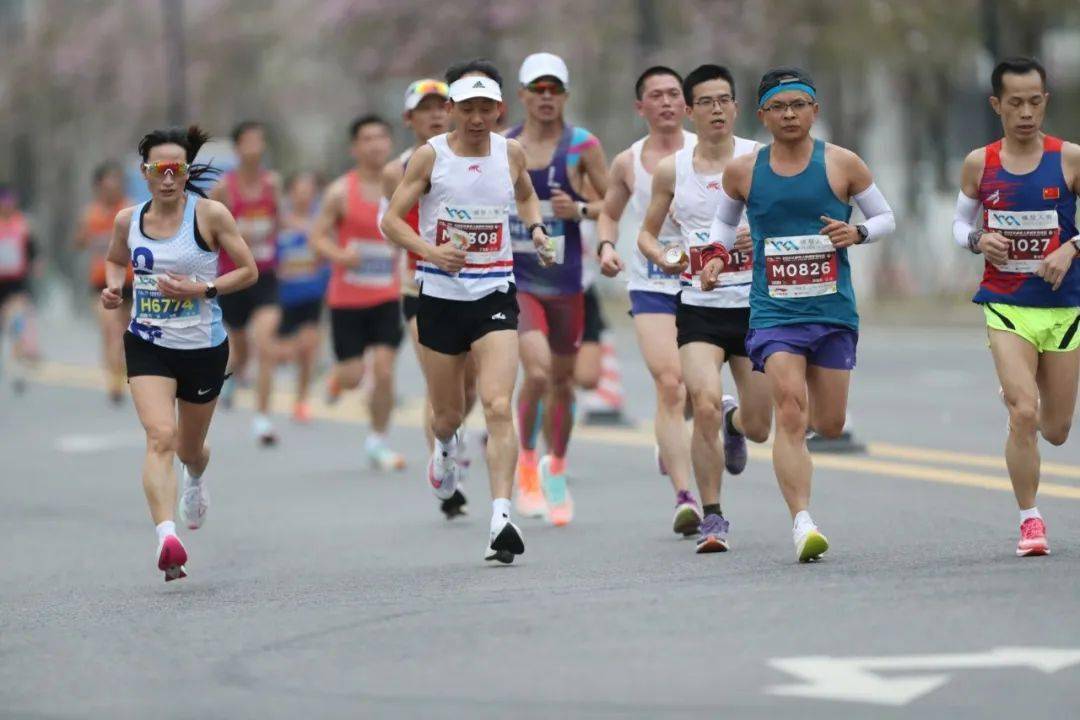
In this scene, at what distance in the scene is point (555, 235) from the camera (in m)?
12.7

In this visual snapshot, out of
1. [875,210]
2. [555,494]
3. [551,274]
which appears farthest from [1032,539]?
[551,274]

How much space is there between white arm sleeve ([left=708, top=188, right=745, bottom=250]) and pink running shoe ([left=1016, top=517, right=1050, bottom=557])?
5.76ft

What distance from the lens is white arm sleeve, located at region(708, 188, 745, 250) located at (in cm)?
1038

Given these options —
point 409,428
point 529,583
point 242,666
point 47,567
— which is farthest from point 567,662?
point 409,428

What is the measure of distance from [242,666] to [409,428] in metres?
11.5

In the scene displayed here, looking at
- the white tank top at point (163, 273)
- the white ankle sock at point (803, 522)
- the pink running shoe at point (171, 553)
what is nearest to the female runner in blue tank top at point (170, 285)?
the white tank top at point (163, 273)

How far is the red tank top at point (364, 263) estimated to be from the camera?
16656 millimetres

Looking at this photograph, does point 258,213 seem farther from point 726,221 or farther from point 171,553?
point 726,221

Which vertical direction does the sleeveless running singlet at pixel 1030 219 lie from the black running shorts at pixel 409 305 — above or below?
above

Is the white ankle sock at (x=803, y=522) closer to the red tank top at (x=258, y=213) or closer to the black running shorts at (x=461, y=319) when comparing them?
the black running shorts at (x=461, y=319)

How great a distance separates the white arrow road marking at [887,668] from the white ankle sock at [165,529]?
3.56 meters

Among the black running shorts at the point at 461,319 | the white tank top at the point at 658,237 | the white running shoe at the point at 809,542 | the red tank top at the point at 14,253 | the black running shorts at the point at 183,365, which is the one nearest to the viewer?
the white running shoe at the point at 809,542

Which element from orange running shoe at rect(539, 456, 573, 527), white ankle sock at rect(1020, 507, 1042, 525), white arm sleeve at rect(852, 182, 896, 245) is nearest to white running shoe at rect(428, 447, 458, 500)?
orange running shoe at rect(539, 456, 573, 527)

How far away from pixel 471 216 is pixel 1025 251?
100 inches
